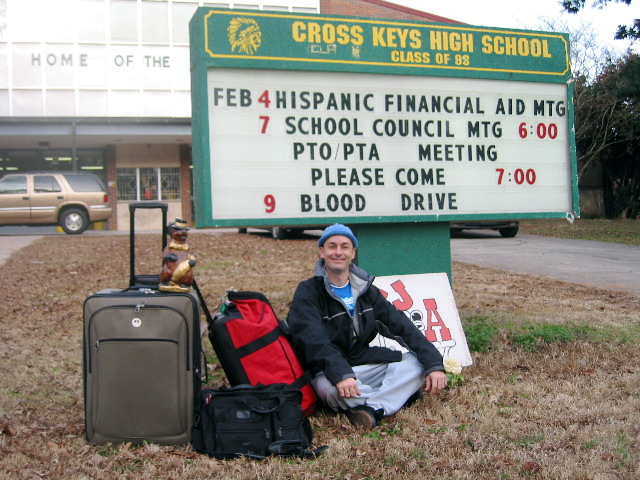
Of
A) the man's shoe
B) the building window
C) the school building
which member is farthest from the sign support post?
the building window

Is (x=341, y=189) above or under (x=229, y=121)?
under

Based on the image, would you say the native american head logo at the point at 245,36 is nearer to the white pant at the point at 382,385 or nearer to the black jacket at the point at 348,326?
the black jacket at the point at 348,326

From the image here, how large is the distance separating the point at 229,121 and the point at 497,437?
112 inches

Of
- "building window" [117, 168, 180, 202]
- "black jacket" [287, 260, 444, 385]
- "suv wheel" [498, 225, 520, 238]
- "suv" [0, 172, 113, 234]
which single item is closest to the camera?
"black jacket" [287, 260, 444, 385]

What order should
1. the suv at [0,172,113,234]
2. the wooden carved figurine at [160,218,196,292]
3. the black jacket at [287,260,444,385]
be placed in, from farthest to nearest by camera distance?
the suv at [0,172,113,234] → the black jacket at [287,260,444,385] → the wooden carved figurine at [160,218,196,292]

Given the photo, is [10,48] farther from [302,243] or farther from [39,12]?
[302,243]

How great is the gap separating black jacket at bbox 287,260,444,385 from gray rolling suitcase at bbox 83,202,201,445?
0.68m

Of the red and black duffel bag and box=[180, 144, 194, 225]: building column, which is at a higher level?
box=[180, 144, 194, 225]: building column

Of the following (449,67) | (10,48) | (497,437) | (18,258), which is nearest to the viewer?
(497,437)

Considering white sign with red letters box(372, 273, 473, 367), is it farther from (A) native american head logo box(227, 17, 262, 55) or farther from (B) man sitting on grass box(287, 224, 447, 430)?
(A) native american head logo box(227, 17, 262, 55)

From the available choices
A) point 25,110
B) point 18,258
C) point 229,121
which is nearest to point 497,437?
point 229,121

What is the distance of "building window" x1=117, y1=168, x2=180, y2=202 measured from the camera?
2828 centimetres

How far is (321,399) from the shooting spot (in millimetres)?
4504

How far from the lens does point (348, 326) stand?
4.63 m
